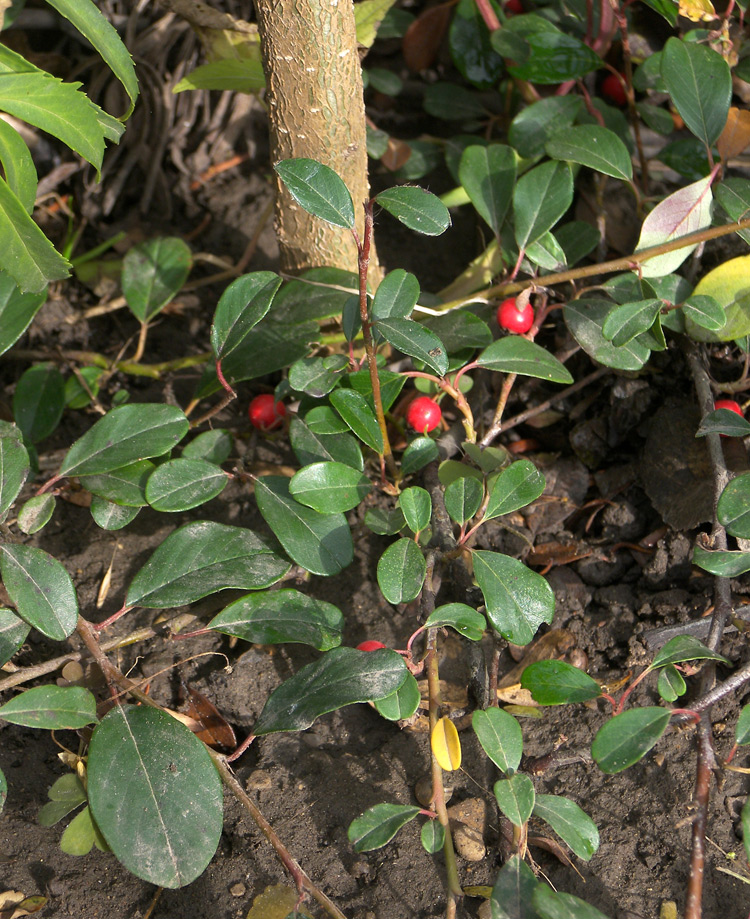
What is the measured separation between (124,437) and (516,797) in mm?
888

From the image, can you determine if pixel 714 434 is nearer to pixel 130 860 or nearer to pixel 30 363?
pixel 130 860

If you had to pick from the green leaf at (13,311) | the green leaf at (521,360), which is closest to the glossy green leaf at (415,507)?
the green leaf at (521,360)

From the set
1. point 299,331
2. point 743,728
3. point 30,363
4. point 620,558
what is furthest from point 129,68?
point 743,728

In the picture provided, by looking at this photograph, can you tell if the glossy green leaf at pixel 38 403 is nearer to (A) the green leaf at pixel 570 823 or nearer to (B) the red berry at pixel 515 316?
(B) the red berry at pixel 515 316

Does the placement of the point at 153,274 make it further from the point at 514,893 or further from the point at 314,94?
the point at 514,893

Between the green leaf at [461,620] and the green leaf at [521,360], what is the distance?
0.41 m

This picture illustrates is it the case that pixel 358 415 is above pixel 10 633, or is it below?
above

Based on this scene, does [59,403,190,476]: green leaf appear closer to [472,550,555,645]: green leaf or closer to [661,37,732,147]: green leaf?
[472,550,555,645]: green leaf

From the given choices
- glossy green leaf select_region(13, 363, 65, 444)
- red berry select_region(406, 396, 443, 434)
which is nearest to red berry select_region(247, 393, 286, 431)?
red berry select_region(406, 396, 443, 434)

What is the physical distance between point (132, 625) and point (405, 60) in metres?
1.77

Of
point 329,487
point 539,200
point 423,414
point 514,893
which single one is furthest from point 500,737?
point 539,200

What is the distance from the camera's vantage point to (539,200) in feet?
5.08

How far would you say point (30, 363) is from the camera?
6.39ft

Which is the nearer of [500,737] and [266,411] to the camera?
[500,737]
